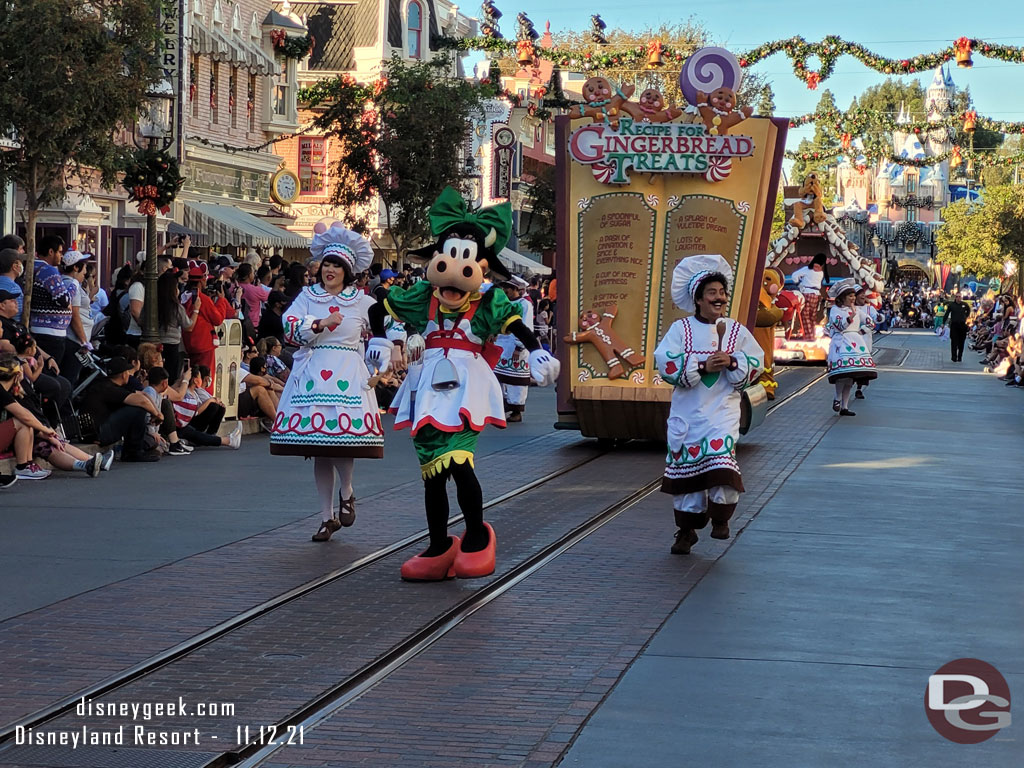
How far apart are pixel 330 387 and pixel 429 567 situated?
1720 mm

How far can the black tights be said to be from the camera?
8469mm

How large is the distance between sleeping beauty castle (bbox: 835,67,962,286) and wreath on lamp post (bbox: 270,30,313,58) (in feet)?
296

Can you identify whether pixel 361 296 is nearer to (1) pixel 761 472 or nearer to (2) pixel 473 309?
(2) pixel 473 309

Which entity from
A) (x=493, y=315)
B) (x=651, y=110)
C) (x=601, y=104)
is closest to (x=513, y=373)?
(x=601, y=104)

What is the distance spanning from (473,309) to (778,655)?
2.71 metres

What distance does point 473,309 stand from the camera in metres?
8.69

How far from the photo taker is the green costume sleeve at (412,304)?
882 cm

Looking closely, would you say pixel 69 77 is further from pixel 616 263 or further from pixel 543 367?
pixel 543 367

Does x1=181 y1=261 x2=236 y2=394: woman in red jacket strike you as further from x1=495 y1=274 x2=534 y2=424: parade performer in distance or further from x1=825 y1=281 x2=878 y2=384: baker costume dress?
x1=825 y1=281 x2=878 y2=384: baker costume dress

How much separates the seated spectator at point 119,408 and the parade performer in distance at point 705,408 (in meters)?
5.82

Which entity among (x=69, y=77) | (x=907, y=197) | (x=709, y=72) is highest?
(x=907, y=197)

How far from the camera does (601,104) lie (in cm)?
1562

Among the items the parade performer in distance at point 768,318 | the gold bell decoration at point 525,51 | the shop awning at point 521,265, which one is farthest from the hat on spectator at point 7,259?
the shop awning at point 521,265

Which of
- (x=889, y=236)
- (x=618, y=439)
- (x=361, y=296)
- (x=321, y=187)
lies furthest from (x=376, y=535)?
(x=889, y=236)
